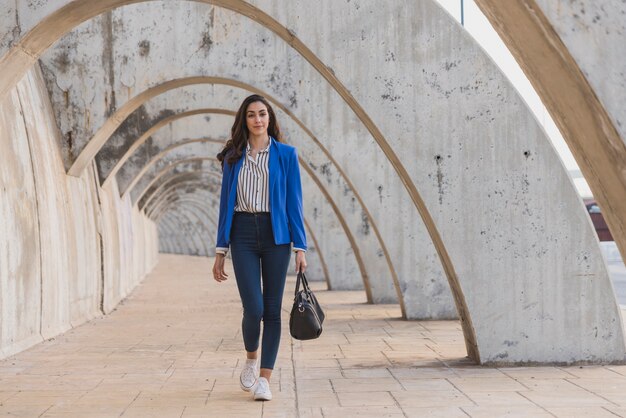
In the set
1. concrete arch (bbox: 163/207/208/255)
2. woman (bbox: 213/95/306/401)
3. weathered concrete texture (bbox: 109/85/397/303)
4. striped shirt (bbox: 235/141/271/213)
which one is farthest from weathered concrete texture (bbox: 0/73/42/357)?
concrete arch (bbox: 163/207/208/255)

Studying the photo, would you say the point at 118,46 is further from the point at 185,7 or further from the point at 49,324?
the point at 49,324

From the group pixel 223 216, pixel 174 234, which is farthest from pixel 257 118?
pixel 174 234

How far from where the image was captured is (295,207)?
20.1 feet

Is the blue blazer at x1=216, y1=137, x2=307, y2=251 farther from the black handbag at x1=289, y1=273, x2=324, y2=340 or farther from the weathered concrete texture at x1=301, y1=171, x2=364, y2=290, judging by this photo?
the weathered concrete texture at x1=301, y1=171, x2=364, y2=290

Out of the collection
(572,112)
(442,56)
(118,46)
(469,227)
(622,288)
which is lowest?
(622,288)

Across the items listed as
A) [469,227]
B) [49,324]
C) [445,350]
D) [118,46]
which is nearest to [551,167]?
[469,227]

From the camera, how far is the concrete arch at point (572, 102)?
4.02m

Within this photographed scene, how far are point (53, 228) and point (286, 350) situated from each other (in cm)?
430

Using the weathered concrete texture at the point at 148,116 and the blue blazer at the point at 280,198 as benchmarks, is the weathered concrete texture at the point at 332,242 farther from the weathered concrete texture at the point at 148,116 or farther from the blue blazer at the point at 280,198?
the blue blazer at the point at 280,198

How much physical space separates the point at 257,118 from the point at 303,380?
191cm

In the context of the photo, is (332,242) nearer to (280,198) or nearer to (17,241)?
(17,241)

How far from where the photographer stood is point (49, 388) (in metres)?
6.74

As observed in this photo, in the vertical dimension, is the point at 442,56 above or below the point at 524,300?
above

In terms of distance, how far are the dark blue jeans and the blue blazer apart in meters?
0.06
